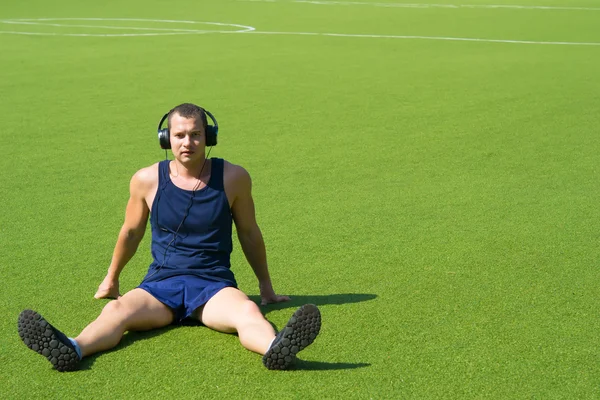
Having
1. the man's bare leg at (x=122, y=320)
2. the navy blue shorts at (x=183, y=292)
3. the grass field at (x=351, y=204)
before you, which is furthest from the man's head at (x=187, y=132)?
the grass field at (x=351, y=204)

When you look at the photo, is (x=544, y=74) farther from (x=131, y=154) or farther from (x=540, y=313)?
(x=540, y=313)

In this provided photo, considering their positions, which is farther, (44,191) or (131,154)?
(131,154)

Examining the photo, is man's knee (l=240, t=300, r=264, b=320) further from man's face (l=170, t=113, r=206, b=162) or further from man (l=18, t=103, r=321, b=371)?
man's face (l=170, t=113, r=206, b=162)

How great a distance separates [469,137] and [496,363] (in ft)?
17.9

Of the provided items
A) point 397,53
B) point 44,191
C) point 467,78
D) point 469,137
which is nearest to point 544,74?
point 467,78

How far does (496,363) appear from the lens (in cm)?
452

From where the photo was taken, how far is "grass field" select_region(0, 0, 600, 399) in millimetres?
4477

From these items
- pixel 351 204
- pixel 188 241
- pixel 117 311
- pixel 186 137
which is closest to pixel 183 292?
pixel 188 241

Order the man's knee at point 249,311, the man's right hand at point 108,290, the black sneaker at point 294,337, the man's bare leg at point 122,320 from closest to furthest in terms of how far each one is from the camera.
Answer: the black sneaker at point 294,337
the man's bare leg at point 122,320
the man's knee at point 249,311
the man's right hand at point 108,290

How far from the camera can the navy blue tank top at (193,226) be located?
514 cm

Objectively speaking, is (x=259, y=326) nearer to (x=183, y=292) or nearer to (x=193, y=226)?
(x=183, y=292)

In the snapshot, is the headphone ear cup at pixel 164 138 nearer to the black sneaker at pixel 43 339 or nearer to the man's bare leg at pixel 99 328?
the man's bare leg at pixel 99 328

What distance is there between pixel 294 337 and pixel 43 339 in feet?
3.48

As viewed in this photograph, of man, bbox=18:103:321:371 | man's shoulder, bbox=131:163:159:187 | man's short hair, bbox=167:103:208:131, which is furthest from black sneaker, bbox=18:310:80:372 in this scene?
man's short hair, bbox=167:103:208:131
